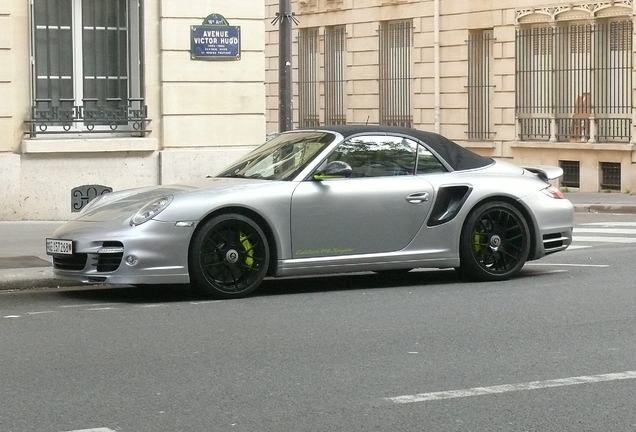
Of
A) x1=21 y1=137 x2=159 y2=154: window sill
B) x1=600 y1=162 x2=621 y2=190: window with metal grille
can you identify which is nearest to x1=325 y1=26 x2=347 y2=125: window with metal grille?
x1=600 y1=162 x2=621 y2=190: window with metal grille

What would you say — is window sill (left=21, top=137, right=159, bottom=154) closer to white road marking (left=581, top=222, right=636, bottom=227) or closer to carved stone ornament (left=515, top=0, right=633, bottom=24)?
white road marking (left=581, top=222, right=636, bottom=227)

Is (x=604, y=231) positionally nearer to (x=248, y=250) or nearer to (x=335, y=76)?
(x=248, y=250)

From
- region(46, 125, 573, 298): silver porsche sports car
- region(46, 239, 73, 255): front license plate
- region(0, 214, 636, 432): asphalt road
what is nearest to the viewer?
region(0, 214, 636, 432): asphalt road

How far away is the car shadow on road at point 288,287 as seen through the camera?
35.3ft

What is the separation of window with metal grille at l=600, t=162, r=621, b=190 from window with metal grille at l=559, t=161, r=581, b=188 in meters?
0.57

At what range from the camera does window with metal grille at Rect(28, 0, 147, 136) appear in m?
17.4

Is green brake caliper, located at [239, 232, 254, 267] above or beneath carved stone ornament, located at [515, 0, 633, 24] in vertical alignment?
beneath

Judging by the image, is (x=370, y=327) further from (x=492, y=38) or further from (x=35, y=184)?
(x=492, y=38)

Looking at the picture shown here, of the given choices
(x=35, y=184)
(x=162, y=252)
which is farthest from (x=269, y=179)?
(x=35, y=184)

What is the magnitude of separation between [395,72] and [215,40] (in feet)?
48.8

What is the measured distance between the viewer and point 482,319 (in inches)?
369

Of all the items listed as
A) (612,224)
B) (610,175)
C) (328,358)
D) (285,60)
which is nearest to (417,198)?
(328,358)

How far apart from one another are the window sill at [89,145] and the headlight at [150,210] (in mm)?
7010

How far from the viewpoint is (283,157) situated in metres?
11.3
